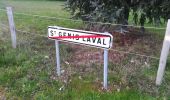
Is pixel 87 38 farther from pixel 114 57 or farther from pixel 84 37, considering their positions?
pixel 114 57

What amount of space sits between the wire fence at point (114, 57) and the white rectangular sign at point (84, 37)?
0.77 metres

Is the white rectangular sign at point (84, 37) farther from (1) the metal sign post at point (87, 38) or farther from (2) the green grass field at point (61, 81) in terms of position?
(2) the green grass field at point (61, 81)

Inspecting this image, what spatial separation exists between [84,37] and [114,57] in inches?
62.2

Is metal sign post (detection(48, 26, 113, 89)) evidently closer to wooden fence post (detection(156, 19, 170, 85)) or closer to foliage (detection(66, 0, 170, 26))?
wooden fence post (detection(156, 19, 170, 85))

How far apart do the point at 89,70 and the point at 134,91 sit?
42.6 inches

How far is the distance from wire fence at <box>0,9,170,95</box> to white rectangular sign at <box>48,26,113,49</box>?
0.77m

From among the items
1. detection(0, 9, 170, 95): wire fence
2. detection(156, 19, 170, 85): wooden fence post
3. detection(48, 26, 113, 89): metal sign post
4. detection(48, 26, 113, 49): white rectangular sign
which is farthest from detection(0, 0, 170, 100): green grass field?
detection(48, 26, 113, 49): white rectangular sign

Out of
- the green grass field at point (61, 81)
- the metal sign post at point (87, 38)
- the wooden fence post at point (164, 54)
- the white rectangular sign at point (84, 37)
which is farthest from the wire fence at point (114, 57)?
the white rectangular sign at point (84, 37)

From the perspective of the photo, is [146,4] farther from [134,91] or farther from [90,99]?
[90,99]

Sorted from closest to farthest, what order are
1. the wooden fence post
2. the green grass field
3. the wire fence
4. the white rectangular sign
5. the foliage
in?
the white rectangular sign, the wooden fence post, the green grass field, the wire fence, the foliage

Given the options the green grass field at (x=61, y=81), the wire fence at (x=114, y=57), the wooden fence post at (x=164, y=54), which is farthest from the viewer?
the wire fence at (x=114, y=57)

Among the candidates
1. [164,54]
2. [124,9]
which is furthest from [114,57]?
[124,9]

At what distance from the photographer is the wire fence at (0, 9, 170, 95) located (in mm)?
4973

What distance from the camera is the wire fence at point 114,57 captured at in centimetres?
497
